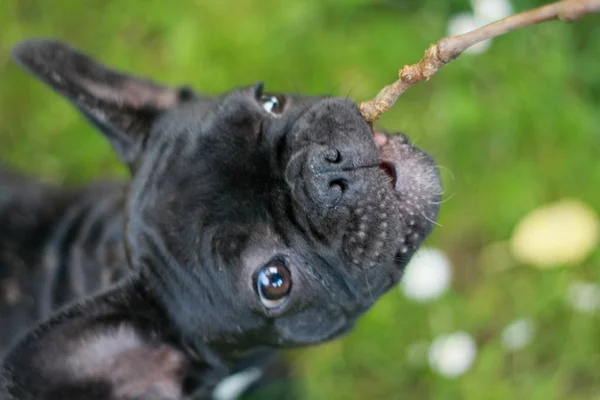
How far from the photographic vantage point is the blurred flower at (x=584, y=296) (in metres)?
3.48

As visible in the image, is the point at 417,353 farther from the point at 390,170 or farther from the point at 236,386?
the point at 390,170

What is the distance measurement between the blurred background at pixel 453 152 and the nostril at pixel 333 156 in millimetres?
1590

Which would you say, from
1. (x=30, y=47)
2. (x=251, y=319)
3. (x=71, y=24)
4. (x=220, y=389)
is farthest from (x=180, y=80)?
(x=251, y=319)

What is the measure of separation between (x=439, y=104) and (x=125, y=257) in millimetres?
2054

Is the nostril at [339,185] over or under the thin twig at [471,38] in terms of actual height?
under

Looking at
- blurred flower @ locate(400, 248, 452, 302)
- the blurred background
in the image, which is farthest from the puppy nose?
blurred flower @ locate(400, 248, 452, 302)

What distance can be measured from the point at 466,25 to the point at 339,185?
2.11 metres

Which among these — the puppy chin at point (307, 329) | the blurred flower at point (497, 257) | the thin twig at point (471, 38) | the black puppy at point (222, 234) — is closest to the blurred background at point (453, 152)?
the blurred flower at point (497, 257)

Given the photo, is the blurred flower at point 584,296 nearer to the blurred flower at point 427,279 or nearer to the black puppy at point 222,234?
the blurred flower at point 427,279

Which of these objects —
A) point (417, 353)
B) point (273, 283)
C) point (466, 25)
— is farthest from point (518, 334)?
point (273, 283)

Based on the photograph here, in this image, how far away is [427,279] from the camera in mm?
3572

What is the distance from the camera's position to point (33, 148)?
399 centimetres

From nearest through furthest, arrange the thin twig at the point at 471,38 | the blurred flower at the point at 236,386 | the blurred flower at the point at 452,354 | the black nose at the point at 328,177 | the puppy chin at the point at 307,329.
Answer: the thin twig at the point at 471,38 < the black nose at the point at 328,177 < the puppy chin at the point at 307,329 < the blurred flower at the point at 236,386 < the blurred flower at the point at 452,354

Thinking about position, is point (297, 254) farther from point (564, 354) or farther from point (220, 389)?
point (564, 354)
